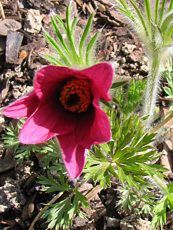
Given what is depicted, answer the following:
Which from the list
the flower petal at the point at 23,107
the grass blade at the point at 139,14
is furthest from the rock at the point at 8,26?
the flower petal at the point at 23,107

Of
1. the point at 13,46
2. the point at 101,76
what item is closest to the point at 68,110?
the point at 101,76

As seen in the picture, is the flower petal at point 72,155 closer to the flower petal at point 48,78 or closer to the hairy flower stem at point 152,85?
the flower petal at point 48,78

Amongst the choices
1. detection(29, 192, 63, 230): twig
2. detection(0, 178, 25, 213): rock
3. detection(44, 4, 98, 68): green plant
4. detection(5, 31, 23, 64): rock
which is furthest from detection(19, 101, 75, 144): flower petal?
detection(5, 31, 23, 64): rock

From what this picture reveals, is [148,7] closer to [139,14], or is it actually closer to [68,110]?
[139,14]

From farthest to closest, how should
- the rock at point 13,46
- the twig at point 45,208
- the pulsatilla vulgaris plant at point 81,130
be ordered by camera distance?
the rock at point 13,46
the twig at point 45,208
the pulsatilla vulgaris plant at point 81,130

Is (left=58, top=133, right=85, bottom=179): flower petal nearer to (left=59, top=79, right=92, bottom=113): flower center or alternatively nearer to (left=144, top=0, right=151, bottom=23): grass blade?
(left=59, top=79, right=92, bottom=113): flower center

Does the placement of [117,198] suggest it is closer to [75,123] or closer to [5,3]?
[75,123]
